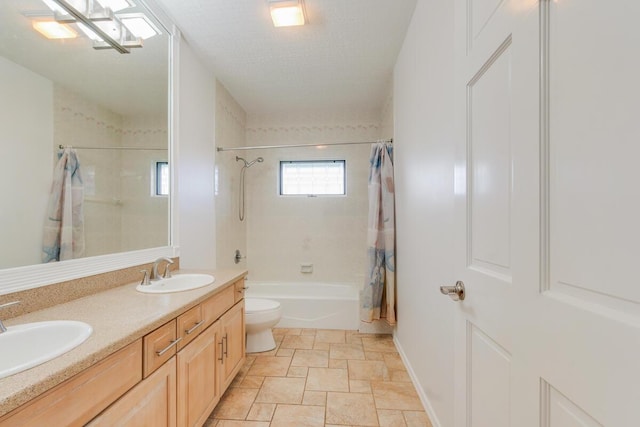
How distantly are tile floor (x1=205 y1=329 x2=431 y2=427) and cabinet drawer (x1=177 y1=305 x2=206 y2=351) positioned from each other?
26.5 inches

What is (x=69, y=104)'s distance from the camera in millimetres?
1369

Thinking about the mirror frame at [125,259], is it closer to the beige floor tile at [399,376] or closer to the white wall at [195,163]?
the white wall at [195,163]

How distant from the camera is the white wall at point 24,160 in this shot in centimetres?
111

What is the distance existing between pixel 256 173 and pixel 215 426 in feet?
9.37

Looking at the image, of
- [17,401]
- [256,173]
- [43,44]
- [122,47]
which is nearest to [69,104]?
[43,44]

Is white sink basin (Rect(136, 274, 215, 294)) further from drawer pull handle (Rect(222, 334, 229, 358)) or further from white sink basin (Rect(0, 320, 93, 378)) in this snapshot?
white sink basin (Rect(0, 320, 93, 378))

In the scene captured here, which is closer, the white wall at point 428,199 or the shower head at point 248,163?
the white wall at point 428,199

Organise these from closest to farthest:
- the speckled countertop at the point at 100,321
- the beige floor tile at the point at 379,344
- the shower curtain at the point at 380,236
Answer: the speckled countertop at the point at 100,321
the beige floor tile at the point at 379,344
the shower curtain at the point at 380,236

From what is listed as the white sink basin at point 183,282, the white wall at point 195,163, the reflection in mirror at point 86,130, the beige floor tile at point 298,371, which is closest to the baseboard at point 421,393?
the beige floor tile at point 298,371

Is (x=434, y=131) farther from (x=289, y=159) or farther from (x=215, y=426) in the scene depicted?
(x=289, y=159)

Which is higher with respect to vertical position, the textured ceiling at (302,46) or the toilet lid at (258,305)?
the textured ceiling at (302,46)

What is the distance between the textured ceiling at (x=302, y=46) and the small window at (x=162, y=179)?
1.06 metres

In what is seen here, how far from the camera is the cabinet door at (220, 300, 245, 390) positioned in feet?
5.80

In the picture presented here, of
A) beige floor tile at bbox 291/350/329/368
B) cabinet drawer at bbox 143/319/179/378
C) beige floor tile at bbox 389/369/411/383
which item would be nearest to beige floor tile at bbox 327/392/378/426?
beige floor tile at bbox 389/369/411/383
